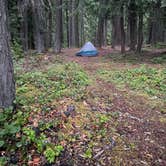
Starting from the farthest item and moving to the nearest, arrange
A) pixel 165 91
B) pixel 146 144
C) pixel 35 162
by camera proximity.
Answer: pixel 165 91 < pixel 146 144 < pixel 35 162

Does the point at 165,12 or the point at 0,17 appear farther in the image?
the point at 165,12

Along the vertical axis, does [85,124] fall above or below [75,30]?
below

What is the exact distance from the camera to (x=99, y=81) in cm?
700

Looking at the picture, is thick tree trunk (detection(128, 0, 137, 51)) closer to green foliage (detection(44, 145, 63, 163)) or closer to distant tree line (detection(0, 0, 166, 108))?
distant tree line (detection(0, 0, 166, 108))

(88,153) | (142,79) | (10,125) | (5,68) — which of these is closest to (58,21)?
(142,79)

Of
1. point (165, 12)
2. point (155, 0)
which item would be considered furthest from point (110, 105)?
point (165, 12)

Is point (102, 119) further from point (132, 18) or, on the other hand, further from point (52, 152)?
point (132, 18)

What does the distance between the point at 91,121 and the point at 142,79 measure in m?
3.50

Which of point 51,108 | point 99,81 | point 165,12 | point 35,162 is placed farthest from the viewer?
point 165,12

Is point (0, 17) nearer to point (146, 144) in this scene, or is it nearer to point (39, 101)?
point (39, 101)

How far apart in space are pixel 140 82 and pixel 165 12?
4895 mm

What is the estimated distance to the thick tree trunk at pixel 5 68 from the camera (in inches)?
162

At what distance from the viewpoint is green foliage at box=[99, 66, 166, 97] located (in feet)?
→ 21.2

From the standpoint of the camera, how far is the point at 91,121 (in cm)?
423
